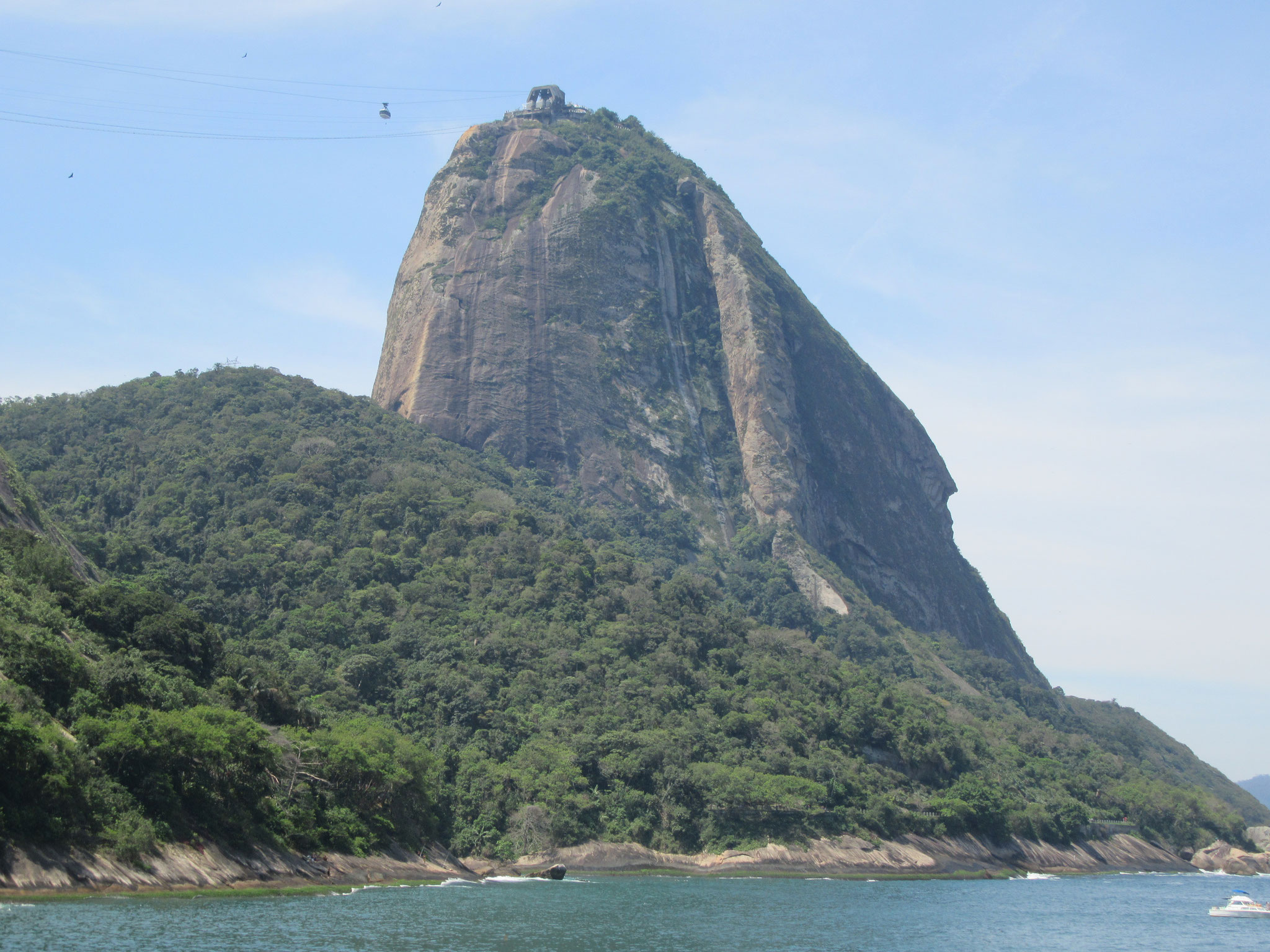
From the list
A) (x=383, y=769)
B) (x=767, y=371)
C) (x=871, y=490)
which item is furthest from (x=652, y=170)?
(x=383, y=769)

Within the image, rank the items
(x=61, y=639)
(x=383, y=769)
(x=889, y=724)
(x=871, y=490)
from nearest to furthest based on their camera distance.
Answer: (x=61, y=639)
(x=383, y=769)
(x=889, y=724)
(x=871, y=490)

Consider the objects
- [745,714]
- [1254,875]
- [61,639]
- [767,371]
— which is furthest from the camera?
[767,371]

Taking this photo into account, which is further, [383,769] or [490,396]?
[490,396]

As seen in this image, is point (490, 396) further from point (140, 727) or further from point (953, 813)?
point (140, 727)

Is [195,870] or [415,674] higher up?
[415,674]

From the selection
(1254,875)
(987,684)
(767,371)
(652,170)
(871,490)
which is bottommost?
(1254,875)

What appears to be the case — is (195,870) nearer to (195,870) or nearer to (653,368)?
(195,870)

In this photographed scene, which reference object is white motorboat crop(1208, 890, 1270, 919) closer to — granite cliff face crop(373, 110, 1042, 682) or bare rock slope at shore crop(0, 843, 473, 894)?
bare rock slope at shore crop(0, 843, 473, 894)

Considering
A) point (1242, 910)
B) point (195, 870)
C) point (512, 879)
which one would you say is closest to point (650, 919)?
point (195, 870)
